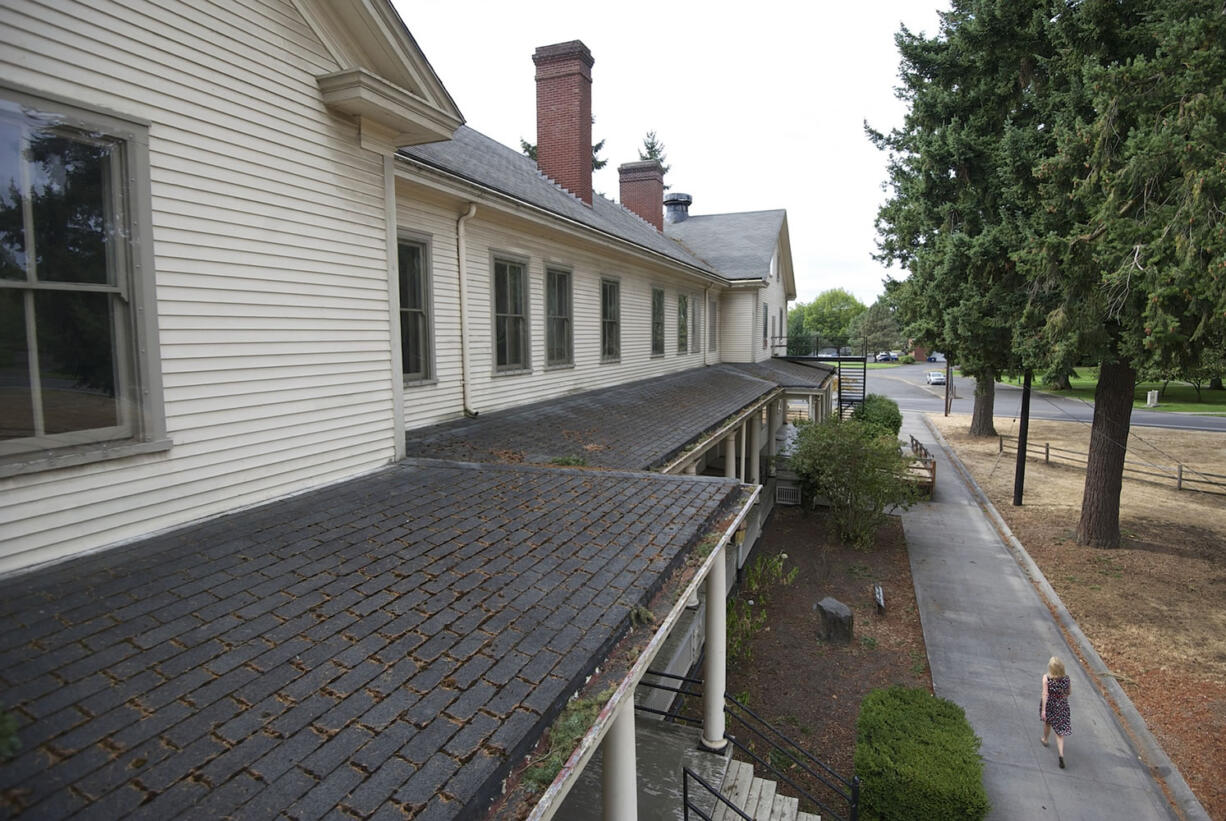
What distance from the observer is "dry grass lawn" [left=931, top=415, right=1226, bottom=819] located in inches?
331

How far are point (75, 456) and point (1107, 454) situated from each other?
17.9 m

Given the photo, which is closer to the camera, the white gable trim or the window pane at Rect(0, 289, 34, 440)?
the window pane at Rect(0, 289, 34, 440)

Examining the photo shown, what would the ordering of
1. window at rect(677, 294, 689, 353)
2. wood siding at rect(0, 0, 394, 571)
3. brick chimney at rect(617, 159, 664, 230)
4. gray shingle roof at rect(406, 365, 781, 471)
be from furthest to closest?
brick chimney at rect(617, 159, 664, 230)
window at rect(677, 294, 689, 353)
gray shingle roof at rect(406, 365, 781, 471)
wood siding at rect(0, 0, 394, 571)

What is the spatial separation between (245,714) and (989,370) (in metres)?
15.5

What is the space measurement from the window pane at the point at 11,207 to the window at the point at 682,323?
16.9m

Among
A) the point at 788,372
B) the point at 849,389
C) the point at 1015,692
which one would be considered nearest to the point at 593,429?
the point at 1015,692

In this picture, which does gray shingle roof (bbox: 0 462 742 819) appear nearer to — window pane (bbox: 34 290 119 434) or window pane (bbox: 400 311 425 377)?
window pane (bbox: 34 290 119 434)

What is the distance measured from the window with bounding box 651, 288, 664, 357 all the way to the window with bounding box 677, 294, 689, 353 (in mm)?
1706

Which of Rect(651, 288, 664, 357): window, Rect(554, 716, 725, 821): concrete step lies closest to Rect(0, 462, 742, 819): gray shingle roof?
Rect(554, 716, 725, 821): concrete step

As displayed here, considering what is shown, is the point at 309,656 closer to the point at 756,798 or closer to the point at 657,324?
the point at 756,798

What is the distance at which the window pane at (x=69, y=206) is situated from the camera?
364 cm

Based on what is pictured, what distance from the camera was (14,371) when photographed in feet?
11.6

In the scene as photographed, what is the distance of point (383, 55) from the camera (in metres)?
6.04

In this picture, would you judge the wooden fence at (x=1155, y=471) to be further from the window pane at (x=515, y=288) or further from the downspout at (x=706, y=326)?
the window pane at (x=515, y=288)
